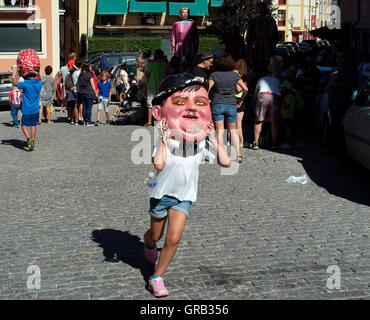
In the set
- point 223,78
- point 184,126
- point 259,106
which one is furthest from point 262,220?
point 259,106

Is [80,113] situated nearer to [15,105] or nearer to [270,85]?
[15,105]

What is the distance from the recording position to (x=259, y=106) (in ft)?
45.1

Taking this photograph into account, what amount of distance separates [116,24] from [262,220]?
5383 cm

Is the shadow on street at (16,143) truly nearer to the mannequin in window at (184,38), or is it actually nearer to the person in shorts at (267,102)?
the mannequin in window at (184,38)

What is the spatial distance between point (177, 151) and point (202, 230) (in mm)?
2192

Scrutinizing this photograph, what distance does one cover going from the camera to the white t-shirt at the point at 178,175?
5.67m

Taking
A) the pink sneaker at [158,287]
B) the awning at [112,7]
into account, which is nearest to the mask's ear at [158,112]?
the pink sneaker at [158,287]

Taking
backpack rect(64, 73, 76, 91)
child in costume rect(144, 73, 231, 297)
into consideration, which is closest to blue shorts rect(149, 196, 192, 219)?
child in costume rect(144, 73, 231, 297)

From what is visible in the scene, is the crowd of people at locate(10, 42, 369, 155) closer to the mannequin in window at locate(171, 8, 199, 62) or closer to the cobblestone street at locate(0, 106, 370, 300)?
the mannequin in window at locate(171, 8, 199, 62)

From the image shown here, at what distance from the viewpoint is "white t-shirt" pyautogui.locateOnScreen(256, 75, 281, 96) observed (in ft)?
45.1

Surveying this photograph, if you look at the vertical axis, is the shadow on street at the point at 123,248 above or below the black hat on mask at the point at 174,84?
below

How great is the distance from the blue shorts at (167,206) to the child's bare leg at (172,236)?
1.5 inches

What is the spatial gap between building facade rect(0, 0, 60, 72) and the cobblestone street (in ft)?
79.4

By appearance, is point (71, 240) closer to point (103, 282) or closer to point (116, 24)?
point (103, 282)
